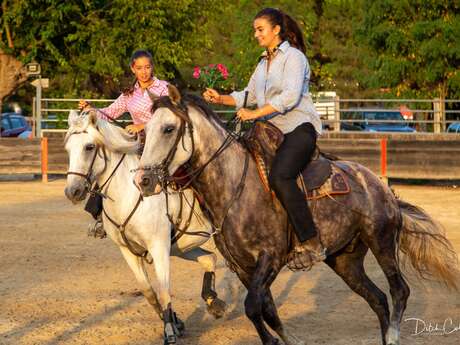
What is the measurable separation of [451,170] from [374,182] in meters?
14.8

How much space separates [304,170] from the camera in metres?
7.29

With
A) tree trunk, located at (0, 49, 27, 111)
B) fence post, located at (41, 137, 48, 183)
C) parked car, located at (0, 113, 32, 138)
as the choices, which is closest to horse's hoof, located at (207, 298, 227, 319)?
fence post, located at (41, 137, 48, 183)

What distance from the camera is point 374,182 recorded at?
25.4 feet

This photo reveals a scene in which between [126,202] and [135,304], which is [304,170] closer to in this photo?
[126,202]

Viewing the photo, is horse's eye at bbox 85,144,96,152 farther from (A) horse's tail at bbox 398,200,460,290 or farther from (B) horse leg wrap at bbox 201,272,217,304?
(A) horse's tail at bbox 398,200,460,290

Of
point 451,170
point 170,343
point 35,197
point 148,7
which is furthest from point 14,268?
point 148,7

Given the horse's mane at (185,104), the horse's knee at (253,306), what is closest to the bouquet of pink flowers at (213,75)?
the horse's mane at (185,104)

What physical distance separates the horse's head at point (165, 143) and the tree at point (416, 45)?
25950mm

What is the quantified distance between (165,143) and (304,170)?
3.86 ft

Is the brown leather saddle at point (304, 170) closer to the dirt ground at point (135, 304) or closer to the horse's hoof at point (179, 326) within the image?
the dirt ground at point (135, 304)

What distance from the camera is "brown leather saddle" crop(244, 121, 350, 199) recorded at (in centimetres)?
714

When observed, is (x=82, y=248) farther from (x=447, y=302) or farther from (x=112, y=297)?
(x=447, y=302)

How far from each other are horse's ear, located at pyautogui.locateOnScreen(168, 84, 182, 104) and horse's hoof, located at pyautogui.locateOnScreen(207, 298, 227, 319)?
2549 mm

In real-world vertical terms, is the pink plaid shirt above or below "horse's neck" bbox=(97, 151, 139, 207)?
above
